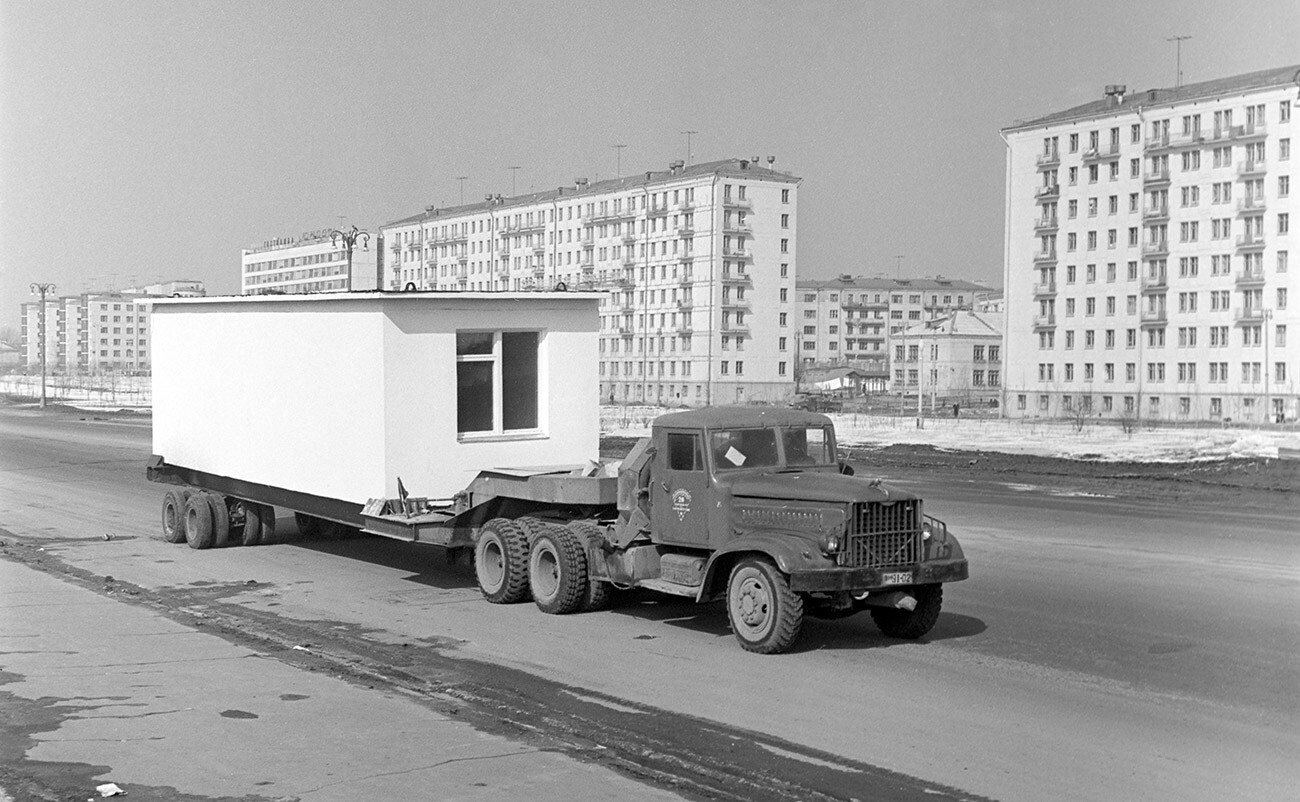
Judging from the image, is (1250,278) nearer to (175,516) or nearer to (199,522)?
(175,516)

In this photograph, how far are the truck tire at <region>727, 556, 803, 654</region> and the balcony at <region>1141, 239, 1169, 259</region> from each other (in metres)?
68.6

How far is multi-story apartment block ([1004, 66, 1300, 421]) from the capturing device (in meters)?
65.7

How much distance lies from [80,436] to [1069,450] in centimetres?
3690

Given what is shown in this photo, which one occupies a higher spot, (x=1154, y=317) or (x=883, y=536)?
(x=1154, y=317)

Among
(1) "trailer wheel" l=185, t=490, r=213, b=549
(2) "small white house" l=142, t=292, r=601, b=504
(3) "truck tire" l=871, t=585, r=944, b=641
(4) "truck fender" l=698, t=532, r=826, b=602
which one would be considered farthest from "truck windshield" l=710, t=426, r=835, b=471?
(1) "trailer wheel" l=185, t=490, r=213, b=549

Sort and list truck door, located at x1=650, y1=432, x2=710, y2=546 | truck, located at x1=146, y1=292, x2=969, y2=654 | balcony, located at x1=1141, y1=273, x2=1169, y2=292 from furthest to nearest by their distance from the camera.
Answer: balcony, located at x1=1141, y1=273, x2=1169, y2=292 < truck door, located at x1=650, y1=432, x2=710, y2=546 < truck, located at x1=146, y1=292, x2=969, y2=654

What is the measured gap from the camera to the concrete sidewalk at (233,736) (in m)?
7.87

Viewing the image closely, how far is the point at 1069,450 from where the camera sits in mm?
43344

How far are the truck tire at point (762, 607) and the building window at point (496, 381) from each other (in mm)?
5145

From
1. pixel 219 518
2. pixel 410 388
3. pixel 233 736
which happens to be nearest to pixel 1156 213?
pixel 219 518

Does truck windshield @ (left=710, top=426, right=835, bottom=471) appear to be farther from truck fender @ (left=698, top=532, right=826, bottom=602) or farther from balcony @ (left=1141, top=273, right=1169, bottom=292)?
balcony @ (left=1141, top=273, right=1169, bottom=292)

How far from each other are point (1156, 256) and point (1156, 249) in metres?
0.39

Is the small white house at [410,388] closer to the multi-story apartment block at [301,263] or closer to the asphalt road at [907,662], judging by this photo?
the asphalt road at [907,662]

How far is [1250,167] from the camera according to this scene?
68.0 m
